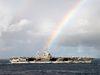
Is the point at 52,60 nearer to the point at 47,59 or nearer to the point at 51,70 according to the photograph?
the point at 47,59

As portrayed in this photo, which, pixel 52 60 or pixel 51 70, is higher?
pixel 52 60

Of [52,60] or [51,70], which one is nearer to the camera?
[51,70]

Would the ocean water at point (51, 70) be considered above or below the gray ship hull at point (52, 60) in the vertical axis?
below

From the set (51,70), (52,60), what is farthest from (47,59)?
(51,70)

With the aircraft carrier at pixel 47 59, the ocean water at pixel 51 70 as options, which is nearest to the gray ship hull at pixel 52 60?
the aircraft carrier at pixel 47 59

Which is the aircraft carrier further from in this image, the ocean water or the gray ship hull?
the ocean water

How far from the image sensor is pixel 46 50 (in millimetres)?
116125

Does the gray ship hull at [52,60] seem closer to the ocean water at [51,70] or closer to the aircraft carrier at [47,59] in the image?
the aircraft carrier at [47,59]

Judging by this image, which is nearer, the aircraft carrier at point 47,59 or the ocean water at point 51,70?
the ocean water at point 51,70

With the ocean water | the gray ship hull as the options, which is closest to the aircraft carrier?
the gray ship hull

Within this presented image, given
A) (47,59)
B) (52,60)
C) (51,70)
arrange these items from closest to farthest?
(51,70), (47,59), (52,60)

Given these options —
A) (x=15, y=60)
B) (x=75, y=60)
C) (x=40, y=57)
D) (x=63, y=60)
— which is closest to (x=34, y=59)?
(x=40, y=57)

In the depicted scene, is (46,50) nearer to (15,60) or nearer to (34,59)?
(34,59)

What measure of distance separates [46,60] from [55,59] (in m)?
6.76
